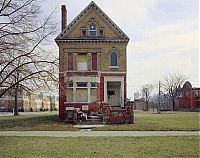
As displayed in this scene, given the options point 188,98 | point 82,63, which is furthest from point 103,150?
point 188,98

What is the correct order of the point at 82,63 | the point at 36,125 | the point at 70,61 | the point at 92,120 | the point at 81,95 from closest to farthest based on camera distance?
the point at 36,125
the point at 92,120
the point at 81,95
the point at 70,61
the point at 82,63

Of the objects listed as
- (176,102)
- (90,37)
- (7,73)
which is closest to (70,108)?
(90,37)

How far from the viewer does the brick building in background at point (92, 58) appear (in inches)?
1503

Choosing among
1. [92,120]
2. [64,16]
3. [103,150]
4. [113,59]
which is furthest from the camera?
[64,16]

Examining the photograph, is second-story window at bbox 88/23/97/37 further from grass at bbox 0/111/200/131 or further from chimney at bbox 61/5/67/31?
grass at bbox 0/111/200/131

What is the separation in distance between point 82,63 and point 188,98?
62893 millimetres

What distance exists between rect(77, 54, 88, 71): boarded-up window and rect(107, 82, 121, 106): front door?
148 inches

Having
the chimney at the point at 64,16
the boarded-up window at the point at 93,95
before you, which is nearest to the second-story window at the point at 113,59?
the boarded-up window at the point at 93,95

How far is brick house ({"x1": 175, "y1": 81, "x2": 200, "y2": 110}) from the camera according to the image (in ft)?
307

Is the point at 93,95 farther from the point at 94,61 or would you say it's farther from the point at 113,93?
the point at 113,93

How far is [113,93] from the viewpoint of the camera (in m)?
42.2

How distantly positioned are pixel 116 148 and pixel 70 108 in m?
21.5

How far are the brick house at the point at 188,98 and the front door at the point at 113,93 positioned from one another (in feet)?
173

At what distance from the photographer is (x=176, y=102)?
360ft
